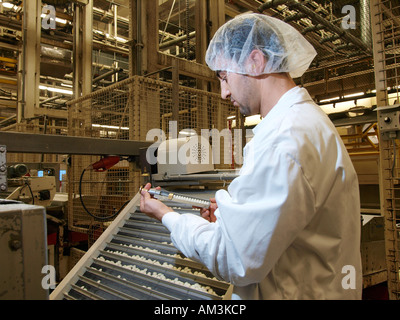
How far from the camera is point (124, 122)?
3018 millimetres

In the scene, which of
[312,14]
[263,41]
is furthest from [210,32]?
[263,41]

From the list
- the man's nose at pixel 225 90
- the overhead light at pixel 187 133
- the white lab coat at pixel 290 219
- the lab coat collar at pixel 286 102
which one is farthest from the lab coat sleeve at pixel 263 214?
the overhead light at pixel 187 133

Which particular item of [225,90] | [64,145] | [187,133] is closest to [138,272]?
[64,145]

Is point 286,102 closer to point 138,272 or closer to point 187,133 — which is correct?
point 138,272

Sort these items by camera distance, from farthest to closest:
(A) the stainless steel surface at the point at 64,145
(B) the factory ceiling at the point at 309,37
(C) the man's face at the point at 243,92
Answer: (B) the factory ceiling at the point at 309,37 < (A) the stainless steel surface at the point at 64,145 < (C) the man's face at the point at 243,92

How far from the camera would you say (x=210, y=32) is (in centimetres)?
371

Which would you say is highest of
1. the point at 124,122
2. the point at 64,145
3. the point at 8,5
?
the point at 8,5

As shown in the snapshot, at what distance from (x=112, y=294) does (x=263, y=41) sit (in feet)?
3.93

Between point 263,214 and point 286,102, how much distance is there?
0.39 metres

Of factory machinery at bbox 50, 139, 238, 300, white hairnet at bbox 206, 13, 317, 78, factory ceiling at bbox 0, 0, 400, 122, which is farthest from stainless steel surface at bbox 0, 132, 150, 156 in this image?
factory ceiling at bbox 0, 0, 400, 122

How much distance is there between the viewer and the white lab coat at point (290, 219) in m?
0.74

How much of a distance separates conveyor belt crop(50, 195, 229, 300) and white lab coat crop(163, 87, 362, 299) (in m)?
0.33

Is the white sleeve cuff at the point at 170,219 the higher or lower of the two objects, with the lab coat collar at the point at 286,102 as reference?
lower

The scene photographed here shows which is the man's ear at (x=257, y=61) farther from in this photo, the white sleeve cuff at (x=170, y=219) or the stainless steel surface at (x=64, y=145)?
the stainless steel surface at (x=64, y=145)
